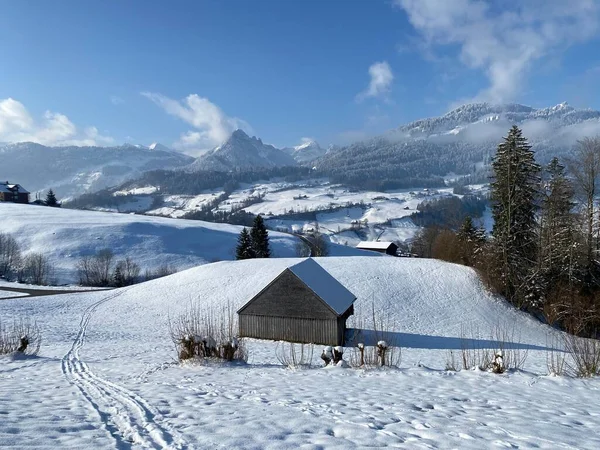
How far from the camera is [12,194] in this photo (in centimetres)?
13388

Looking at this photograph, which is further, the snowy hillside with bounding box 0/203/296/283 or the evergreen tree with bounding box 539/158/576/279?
the snowy hillside with bounding box 0/203/296/283

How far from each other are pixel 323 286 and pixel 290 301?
8.21ft

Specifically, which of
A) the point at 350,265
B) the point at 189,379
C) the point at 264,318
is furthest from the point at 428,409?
the point at 350,265

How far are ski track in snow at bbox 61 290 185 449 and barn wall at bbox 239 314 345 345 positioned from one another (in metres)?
14.7

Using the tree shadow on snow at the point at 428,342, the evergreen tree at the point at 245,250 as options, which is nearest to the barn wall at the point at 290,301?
the tree shadow on snow at the point at 428,342

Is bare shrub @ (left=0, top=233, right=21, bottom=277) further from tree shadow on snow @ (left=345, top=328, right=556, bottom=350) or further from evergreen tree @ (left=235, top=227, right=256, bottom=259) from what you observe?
tree shadow on snow @ (left=345, top=328, right=556, bottom=350)

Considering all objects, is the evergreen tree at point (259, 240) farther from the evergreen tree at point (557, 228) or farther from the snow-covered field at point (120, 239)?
the evergreen tree at point (557, 228)

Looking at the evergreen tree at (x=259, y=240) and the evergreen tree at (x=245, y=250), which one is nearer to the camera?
the evergreen tree at (x=245, y=250)

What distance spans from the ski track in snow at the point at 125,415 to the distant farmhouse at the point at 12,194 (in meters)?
151

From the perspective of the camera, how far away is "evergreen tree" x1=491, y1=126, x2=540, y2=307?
111ft

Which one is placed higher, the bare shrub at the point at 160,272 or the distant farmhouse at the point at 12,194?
the distant farmhouse at the point at 12,194

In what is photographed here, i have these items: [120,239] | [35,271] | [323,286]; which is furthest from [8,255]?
[323,286]

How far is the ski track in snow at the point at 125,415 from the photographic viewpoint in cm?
605

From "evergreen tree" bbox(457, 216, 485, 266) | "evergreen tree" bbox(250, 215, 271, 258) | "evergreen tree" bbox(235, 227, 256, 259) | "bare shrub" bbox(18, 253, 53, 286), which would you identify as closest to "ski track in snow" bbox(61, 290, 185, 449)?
"evergreen tree" bbox(457, 216, 485, 266)
